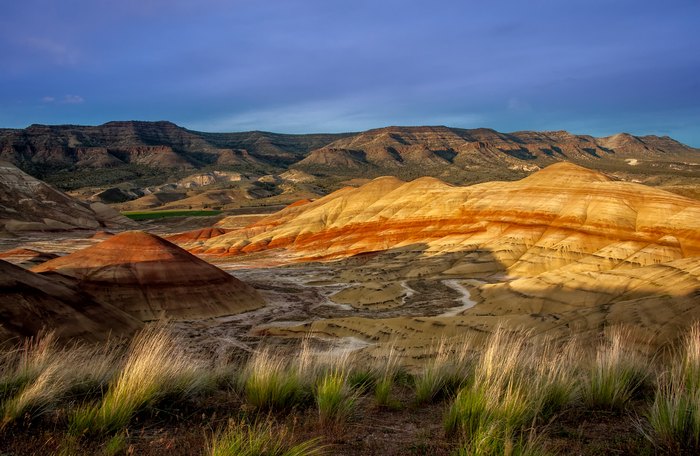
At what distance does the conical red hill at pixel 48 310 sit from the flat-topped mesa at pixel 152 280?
8.76 meters

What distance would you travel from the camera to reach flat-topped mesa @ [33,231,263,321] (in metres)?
32.9

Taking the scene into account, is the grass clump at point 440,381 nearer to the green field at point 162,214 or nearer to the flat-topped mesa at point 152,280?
the flat-topped mesa at point 152,280

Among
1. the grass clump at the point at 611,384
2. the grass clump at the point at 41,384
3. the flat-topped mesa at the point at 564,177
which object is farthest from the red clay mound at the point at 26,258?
the flat-topped mesa at the point at 564,177

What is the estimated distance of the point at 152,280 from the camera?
34469 millimetres

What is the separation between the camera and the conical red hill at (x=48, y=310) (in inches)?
721

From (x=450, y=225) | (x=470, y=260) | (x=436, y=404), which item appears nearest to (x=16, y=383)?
(x=436, y=404)

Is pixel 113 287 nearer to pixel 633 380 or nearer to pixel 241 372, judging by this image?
pixel 241 372

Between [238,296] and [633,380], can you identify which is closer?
[633,380]

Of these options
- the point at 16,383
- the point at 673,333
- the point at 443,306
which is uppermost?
the point at 16,383

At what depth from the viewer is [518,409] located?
5.20 meters

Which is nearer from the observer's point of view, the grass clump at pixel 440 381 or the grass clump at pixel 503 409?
the grass clump at pixel 503 409

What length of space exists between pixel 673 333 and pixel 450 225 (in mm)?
50298

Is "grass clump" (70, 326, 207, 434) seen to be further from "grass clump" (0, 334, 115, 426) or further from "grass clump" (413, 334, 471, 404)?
"grass clump" (413, 334, 471, 404)

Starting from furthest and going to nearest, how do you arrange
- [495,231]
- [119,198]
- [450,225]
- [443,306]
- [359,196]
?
1. [119,198]
2. [359,196]
3. [450,225]
4. [495,231]
5. [443,306]
